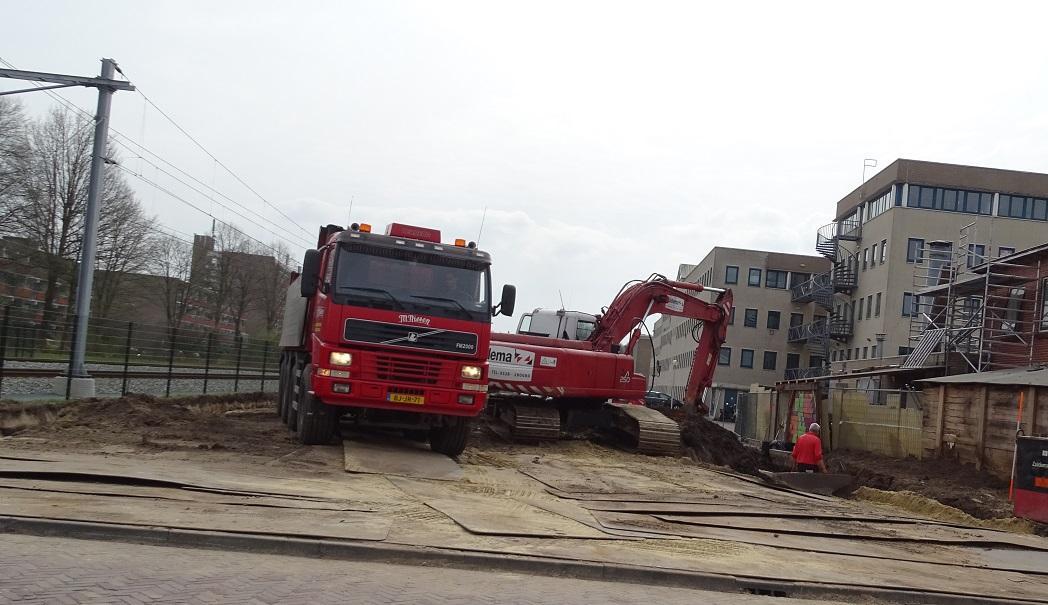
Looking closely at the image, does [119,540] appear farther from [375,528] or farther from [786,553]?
[786,553]

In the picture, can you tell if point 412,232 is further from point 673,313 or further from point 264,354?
Result: point 264,354

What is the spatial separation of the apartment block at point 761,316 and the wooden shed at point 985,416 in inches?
2121

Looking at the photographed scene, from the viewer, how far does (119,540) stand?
26.2ft

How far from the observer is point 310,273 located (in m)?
14.7

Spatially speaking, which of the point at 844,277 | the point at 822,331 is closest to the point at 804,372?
the point at 822,331

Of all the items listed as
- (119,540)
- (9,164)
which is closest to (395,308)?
(119,540)

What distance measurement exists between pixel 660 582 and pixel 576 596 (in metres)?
1.13

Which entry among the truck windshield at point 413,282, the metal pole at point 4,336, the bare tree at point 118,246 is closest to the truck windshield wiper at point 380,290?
the truck windshield at point 413,282

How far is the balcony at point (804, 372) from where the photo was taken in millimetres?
60938

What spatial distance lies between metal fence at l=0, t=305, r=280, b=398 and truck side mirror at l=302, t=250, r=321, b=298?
19.9 feet

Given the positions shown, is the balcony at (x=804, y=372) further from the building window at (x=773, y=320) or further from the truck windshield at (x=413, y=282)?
the truck windshield at (x=413, y=282)

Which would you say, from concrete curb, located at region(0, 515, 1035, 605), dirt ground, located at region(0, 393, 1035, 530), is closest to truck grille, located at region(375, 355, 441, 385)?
dirt ground, located at region(0, 393, 1035, 530)

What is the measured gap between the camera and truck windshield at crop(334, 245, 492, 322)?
47.1 feet

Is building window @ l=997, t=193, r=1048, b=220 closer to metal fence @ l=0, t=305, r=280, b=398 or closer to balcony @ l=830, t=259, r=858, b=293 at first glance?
balcony @ l=830, t=259, r=858, b=293
